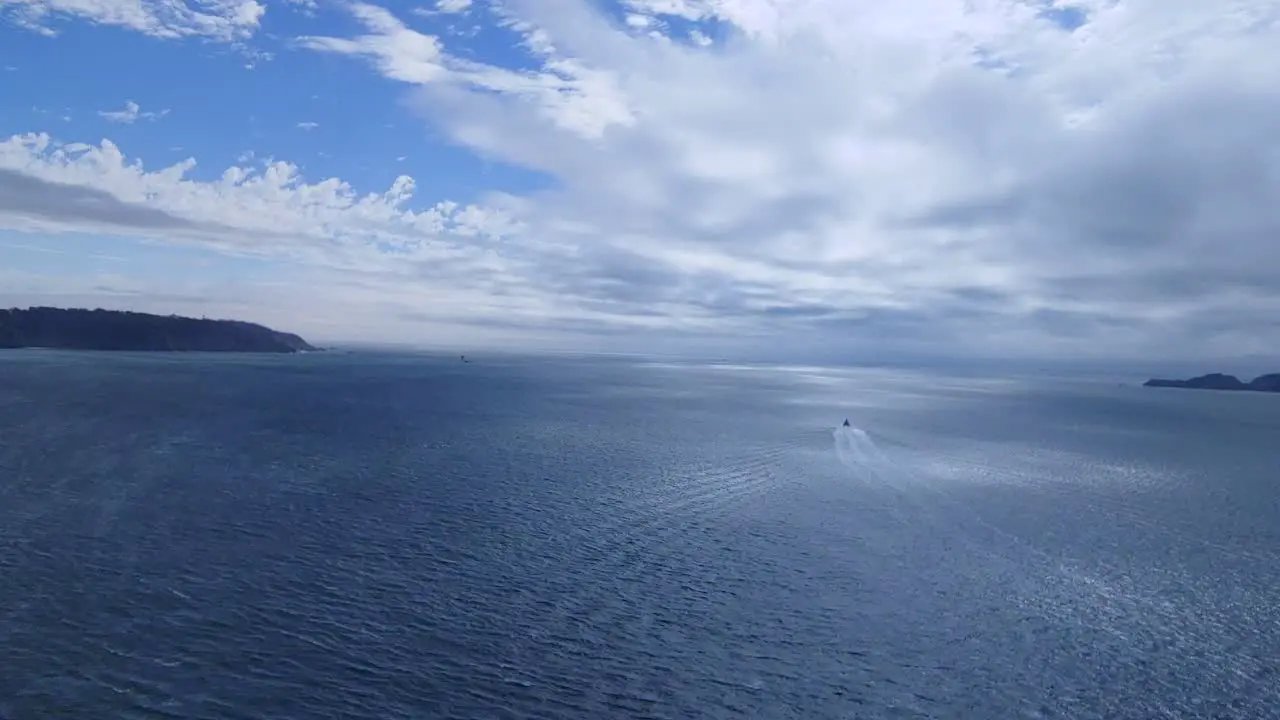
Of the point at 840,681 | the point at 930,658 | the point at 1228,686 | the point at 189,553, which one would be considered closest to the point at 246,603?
the point at 189,553

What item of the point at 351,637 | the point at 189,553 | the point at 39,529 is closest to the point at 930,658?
the point at 351,637

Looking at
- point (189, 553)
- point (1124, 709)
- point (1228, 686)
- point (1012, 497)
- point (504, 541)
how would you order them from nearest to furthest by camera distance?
1. point (1124, 709)
2. point (1228, 686)
3. point (189, 553)
4. point (504, 541)
5. point (1012, 497)

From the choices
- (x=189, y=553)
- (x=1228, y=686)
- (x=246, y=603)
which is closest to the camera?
(x=1228, y=686)

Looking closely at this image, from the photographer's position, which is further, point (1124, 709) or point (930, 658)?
point (930, 658)

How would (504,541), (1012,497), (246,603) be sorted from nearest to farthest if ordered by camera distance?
(246,603), (504,541), (1012,497)

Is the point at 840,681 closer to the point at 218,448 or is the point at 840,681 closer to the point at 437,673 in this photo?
the point at 437,673

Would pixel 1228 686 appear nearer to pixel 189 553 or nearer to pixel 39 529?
pixel 189 553
